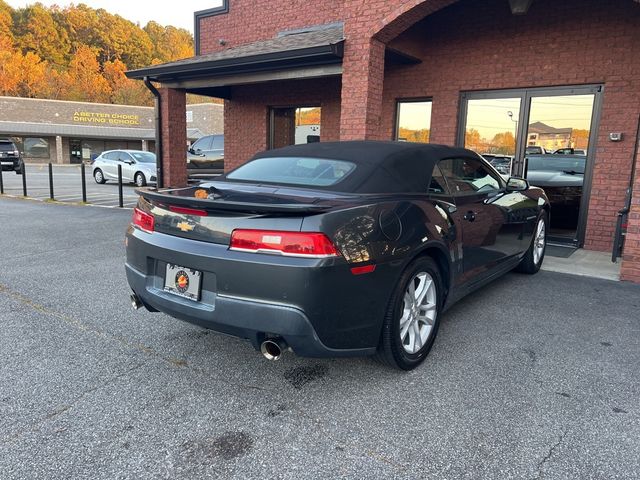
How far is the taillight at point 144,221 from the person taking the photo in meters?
3.07

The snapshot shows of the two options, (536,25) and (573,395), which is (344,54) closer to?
(536,25)

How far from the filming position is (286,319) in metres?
2.47

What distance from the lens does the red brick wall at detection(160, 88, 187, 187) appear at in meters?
10.8

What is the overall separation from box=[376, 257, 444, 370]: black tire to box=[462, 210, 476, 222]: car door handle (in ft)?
2.29

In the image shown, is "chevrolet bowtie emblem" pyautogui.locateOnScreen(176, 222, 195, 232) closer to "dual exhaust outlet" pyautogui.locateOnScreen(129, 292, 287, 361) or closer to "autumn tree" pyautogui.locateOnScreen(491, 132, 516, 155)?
"dual exhaust outlet" pyautogui.locateOnScreen(129, 292, 287, 361)

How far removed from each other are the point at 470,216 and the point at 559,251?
4.22 metres

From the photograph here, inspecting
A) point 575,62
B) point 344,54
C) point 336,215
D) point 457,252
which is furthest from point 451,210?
point 575,62

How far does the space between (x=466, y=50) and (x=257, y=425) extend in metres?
7.75

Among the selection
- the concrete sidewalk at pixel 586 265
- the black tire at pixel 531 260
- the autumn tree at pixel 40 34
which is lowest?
the concrete sidewalk at pixel 586 265

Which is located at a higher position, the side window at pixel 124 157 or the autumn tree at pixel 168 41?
the autumn tree at pixel 168 41

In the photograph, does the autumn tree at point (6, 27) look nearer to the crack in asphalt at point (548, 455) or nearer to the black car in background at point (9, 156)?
the black car in background at point (9, 156)

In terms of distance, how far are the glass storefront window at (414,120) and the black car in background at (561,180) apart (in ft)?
6.41

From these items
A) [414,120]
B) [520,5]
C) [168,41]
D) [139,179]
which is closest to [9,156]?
[139,179]

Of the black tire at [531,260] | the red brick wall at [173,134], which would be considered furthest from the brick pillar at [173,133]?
the black tire at [531,260]
